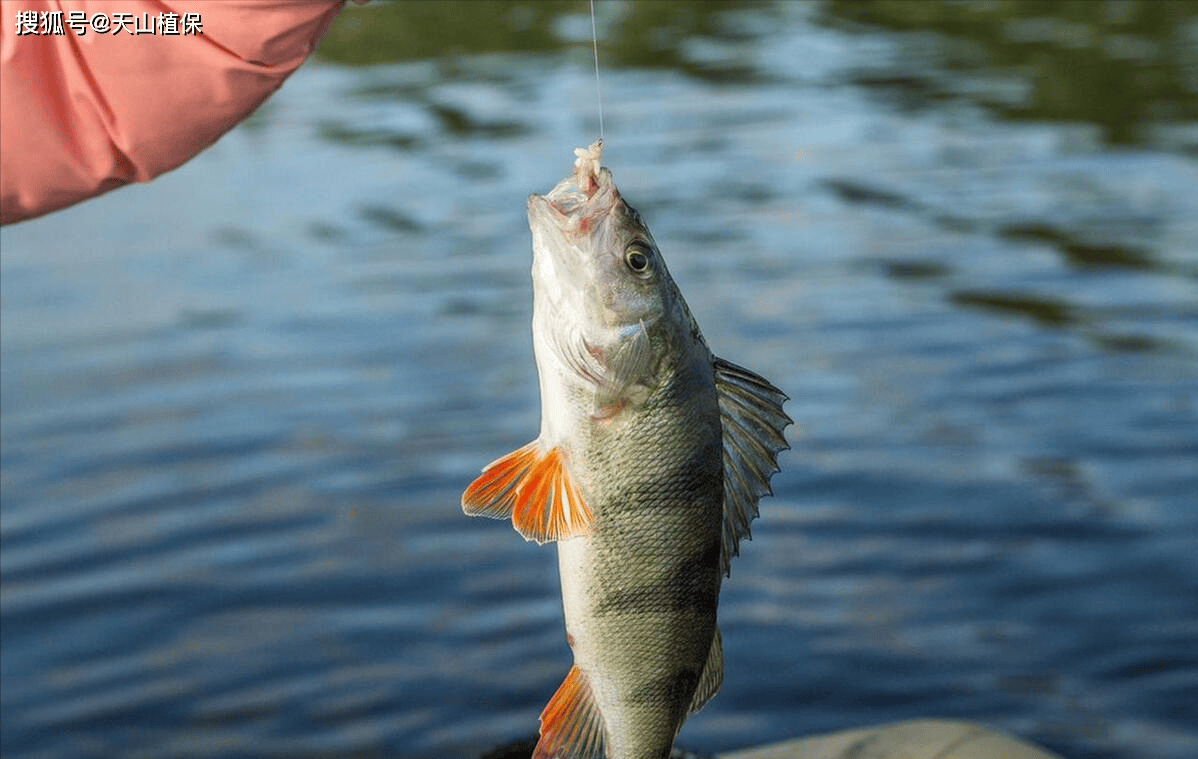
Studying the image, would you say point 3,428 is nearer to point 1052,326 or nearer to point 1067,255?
point 1052,326

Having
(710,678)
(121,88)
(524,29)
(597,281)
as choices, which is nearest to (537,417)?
(710,678)

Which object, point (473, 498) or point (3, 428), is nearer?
point (473, 498)

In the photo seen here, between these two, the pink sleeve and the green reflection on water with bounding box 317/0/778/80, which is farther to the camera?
the green reflection on water with bounding box 317/0/778/80

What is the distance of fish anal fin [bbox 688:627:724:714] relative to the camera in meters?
3.54

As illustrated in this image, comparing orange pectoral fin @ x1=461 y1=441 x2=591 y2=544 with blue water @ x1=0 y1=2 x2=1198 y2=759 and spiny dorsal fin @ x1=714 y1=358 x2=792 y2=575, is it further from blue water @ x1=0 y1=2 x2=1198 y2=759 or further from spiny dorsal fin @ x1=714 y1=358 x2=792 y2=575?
blue water @ x1=0 y1=2 x2=1198 y2=759

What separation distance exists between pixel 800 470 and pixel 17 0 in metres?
6.25

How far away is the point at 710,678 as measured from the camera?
11.7 ft

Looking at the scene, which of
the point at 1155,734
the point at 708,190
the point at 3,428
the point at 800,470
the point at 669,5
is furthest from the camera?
the point at 669,5

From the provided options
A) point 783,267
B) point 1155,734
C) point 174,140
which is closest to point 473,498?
Answer: point 174,140

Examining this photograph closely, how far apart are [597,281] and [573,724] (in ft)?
3.03

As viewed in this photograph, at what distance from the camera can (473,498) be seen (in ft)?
11.2

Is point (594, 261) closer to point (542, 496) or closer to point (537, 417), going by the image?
point (542, 496)

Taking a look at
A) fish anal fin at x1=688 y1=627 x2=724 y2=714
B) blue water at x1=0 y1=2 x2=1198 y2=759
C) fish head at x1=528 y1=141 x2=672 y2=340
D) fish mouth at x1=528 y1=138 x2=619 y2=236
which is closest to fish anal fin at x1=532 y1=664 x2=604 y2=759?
fish anal fin at x1=688 y1=627 x2=724 y2=714

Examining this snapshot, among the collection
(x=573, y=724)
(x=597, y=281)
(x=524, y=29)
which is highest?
(x=597, y=281)
